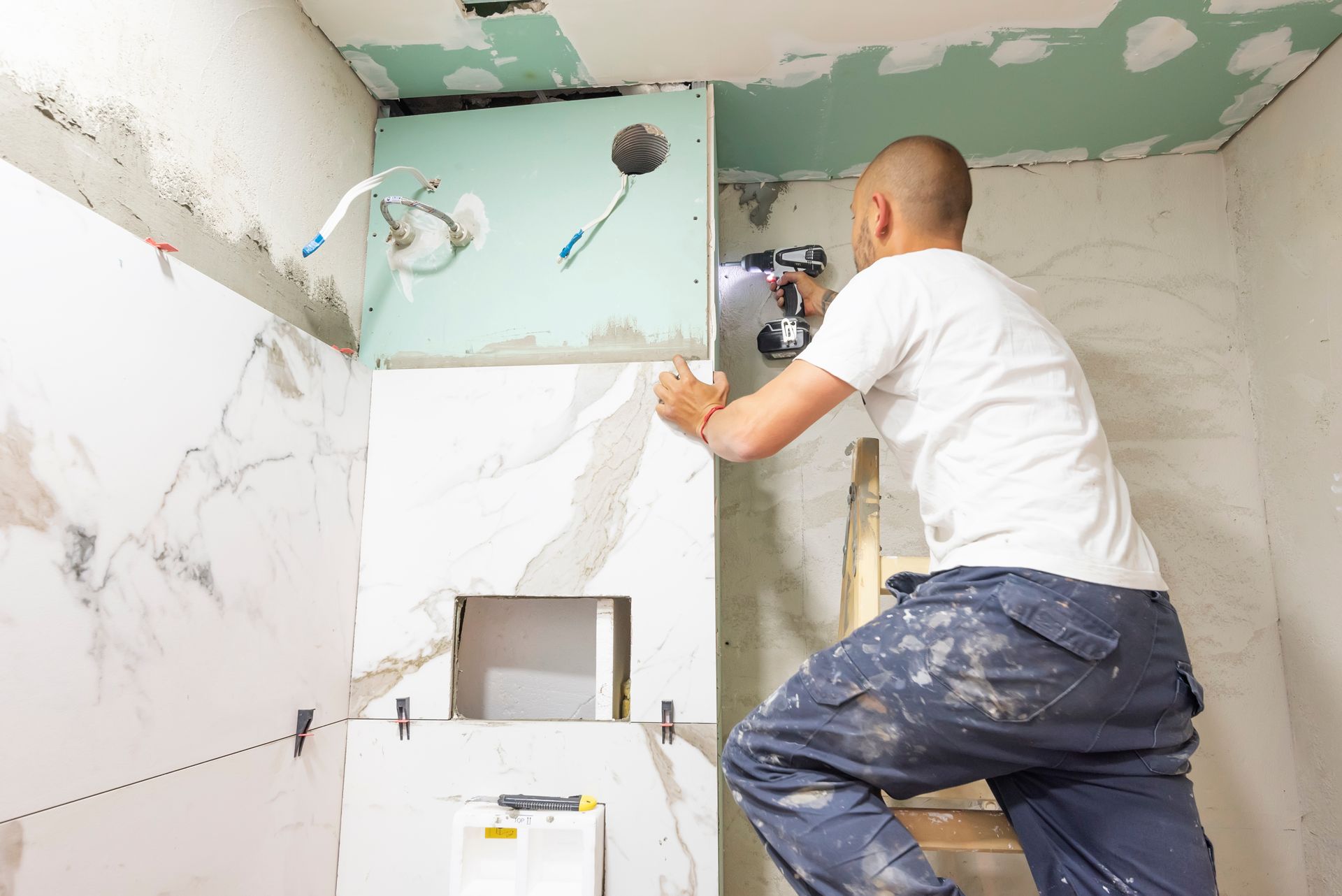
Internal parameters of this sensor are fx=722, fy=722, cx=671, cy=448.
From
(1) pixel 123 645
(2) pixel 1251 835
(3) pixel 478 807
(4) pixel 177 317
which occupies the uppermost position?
(4) pixel 177 317

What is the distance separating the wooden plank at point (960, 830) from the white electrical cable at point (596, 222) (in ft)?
3.94

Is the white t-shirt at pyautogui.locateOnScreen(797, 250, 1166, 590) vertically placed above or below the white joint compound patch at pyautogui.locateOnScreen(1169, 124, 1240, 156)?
below

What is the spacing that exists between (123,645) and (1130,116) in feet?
7.32

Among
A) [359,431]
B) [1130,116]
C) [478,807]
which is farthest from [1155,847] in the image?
[1130,116]

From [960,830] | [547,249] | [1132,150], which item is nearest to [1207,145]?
[1132,150]

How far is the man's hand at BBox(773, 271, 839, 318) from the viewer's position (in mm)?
1869

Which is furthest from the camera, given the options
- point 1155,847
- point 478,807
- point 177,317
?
point 478,807

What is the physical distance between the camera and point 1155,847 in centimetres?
87

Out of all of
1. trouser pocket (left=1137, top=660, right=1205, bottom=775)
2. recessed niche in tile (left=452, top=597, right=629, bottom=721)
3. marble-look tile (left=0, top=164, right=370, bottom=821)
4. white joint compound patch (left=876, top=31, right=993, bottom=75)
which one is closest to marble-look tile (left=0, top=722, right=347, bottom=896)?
marble-look tile (left=0, top=164, right=370, bottom=821)

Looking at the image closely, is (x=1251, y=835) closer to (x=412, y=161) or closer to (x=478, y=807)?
(x=478, y=807)

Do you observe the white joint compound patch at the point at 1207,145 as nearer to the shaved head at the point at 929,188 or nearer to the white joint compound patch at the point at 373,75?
the shaved head at the point at 929,188

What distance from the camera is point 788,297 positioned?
1.91 metres

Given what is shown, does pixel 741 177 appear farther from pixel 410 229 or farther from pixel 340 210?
pixel 340 210

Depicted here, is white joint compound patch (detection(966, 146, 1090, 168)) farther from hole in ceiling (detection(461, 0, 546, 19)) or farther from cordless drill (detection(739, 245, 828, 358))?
hole in ceiling (detection(461, 0, 546, 19))
